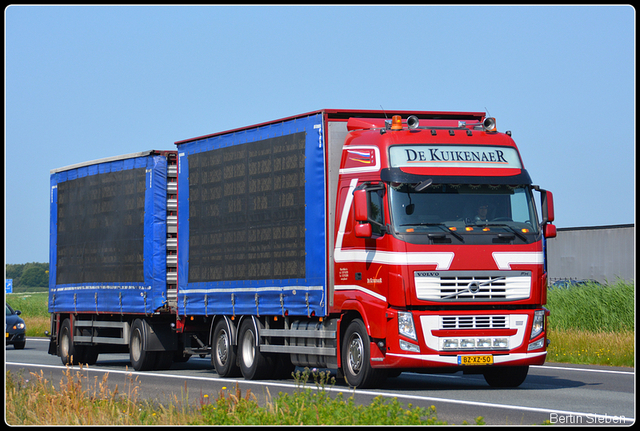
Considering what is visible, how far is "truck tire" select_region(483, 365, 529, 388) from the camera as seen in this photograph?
15.8m

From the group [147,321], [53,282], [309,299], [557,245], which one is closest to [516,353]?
[309,299]

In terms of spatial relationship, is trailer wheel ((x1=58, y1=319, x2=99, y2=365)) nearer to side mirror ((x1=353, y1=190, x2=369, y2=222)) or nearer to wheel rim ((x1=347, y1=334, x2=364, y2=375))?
wheel rim ((x1=347, y1=334, x2=364, y2=375))

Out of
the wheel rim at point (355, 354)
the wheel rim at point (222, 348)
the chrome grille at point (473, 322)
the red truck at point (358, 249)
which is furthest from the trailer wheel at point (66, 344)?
the chrome grille at point (473, 322)

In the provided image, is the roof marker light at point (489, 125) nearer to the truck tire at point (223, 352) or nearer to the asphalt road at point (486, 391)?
the asphalt road at point (486, 391)

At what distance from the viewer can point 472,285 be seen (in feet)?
48.1

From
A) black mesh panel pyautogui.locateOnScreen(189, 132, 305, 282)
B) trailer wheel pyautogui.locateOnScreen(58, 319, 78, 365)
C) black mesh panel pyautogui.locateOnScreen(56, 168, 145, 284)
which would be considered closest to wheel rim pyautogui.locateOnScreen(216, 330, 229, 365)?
black mesh panel pyautogui.locateOnScreen(189, 132, 305, 282)

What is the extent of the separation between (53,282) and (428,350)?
13331 mm

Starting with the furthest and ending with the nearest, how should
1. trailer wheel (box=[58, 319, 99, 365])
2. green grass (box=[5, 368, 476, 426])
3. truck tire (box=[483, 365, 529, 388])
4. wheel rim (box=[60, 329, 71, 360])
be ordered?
wheel rim (box=[60, 329, 71, 360]), trailer wheel (box=[58, 319, 99, 365]), truck tire (box=[483, 365, 529, 388]), green grass (box=[5, 368, 476, 426])

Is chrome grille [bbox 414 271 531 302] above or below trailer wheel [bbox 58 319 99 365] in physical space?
above

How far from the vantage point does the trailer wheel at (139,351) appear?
2086cm

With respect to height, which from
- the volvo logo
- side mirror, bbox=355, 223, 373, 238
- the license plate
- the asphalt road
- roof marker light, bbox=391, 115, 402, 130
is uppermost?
roof marker light, bbox=391, 115, 402, 130

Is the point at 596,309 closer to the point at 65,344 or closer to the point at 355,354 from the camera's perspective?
the point at 355,354

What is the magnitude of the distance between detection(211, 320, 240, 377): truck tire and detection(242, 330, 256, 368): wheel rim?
0.36 m

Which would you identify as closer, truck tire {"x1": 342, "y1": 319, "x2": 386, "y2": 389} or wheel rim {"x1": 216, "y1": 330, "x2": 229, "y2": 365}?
truck tire {"x1": 342, "y1": 319, "x2": 386, "y2": 389}
